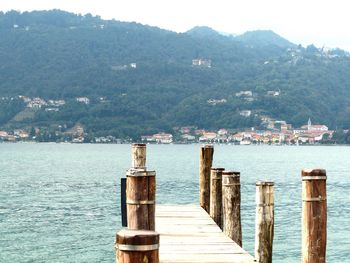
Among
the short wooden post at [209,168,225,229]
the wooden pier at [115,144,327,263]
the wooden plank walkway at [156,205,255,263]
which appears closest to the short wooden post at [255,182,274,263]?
the wooden pier at [115,144,327,263]

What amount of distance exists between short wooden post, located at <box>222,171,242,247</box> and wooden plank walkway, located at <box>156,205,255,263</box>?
227 millimetres

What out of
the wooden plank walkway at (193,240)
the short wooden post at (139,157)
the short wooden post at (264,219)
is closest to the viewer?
the wooden plank walkway at (193,240)

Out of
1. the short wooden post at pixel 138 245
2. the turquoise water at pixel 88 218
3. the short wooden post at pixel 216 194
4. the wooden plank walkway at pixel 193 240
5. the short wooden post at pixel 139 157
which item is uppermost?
the short wooden post at pixel 139 157

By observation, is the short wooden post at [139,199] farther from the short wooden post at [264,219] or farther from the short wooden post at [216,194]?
the short wooden post at [216,194]

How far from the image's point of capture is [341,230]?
32.1 metres

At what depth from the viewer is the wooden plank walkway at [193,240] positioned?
8.82 m

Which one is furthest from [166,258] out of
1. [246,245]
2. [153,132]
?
[153,132]

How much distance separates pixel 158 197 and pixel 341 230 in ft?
50.6

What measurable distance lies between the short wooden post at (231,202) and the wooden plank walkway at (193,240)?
0.23m

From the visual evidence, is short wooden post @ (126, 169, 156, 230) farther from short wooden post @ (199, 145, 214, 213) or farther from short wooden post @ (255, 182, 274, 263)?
short wooden post @ (199, 145, 214, 213)

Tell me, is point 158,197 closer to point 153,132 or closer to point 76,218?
point 76,218

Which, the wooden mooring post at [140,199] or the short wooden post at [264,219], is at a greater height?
the wooden mooring post at [140,199]

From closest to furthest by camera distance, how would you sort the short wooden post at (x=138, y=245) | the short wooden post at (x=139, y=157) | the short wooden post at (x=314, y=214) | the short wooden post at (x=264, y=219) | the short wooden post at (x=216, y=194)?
the short wooden post at (x=138, y=245) < the short wooden post at (x=314, y=214) < the short wooden post at (x=264, y=219) < the short wooden post at (x=139, y=157) < the short wooden post at (x=216, y=194)

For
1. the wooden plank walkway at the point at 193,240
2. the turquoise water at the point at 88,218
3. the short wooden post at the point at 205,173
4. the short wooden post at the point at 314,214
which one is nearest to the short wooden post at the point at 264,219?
the wooden plank walkway at the point at 193,240
